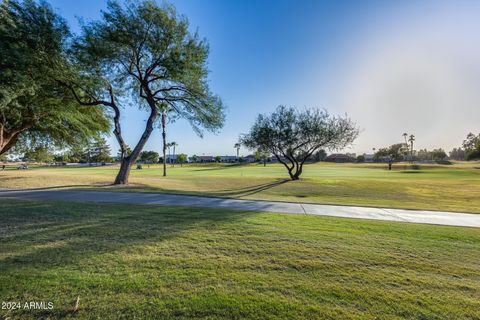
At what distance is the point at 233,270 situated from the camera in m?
3.39

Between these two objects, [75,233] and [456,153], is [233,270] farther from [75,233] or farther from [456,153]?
[456,153]

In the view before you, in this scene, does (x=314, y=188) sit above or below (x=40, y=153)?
below

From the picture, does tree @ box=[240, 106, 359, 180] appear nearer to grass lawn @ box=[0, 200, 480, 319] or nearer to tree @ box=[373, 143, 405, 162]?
grass lawn @ box=[0, 200, 480, 319]

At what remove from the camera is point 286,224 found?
6133 millimetres

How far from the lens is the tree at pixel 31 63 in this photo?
12453 mm

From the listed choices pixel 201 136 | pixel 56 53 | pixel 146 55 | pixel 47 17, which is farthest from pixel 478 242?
pixel 47 17

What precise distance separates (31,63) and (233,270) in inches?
675

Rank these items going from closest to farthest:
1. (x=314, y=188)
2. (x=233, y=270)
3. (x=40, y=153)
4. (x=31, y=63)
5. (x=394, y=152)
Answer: (x=233, y=270) → (x=31, y=63) → (x=314, y=188) → (x=40, y=153) → (x=394, y=152)

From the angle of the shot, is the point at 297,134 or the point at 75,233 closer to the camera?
the point at 75,233

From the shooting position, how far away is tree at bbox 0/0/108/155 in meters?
12.5

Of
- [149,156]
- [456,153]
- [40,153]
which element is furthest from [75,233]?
[456,153]

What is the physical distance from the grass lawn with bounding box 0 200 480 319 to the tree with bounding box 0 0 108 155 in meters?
11.3

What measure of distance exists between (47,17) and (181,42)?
826 centimetres

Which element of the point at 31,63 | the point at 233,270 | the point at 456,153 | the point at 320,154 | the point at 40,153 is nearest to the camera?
the point at 233,270
